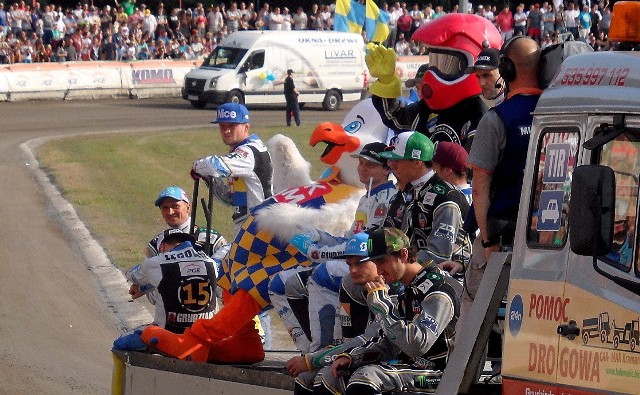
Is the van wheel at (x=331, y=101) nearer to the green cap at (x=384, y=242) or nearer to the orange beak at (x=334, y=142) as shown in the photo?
the orange beak at (x=334, y=142)

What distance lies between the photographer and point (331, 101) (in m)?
41.2

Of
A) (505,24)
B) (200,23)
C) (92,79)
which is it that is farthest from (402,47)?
(92,79)

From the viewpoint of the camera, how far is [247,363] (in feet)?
27.5

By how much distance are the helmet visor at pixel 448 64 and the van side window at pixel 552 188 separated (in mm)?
2853

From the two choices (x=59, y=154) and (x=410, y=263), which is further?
(x=59, y=154)

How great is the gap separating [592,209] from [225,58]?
35.5 metres

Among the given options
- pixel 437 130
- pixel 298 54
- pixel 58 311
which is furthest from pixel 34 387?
pixel 298 54

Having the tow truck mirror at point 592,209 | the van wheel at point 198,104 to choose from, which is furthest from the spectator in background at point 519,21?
the tow truck mirror at point 592,209

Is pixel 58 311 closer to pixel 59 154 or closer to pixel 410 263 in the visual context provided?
pixel 410 263

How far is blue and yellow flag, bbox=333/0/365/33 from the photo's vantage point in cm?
1284

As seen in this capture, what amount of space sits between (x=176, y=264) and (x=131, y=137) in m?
23.0

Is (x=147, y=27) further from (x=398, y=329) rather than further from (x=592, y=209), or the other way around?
(x=592, y=209)

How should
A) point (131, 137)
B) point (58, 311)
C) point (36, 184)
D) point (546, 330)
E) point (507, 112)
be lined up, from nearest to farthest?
point (546, 330), point (507, 112), point (58, 311), point (36, 184), point (131, 137)

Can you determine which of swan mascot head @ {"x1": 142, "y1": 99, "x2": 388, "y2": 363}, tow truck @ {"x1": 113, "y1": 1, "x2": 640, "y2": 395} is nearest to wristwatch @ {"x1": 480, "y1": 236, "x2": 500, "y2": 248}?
tow truck @ {"x1": 113, "y1": 1, "x2": 640, "y2": 395}
